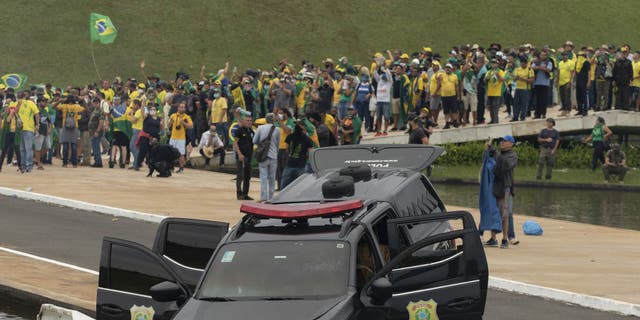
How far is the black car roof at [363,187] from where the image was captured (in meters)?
11.1

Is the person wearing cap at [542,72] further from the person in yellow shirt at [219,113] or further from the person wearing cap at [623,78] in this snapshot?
the person in yellow shirt at [219,113]

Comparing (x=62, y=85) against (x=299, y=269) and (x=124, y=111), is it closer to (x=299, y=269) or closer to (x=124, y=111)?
(x=124, y=111)

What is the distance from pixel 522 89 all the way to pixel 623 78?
3098 millimetres

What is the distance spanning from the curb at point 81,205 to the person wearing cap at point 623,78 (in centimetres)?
1736

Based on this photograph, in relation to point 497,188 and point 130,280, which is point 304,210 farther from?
point 497,188

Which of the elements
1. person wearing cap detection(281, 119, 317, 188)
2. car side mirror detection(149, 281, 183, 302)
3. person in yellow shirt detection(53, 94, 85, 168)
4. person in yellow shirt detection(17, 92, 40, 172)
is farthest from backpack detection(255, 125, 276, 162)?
car side mirror detection(149, 281, 183, 302)

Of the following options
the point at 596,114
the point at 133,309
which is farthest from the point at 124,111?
the point at 133,309

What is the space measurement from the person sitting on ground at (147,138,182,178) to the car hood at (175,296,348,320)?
71.2 ft

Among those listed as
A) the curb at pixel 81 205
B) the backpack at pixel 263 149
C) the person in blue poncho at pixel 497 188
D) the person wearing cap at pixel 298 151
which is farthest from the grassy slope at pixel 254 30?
the person in blue poncho at pixel 497 188

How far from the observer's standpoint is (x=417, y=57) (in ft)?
127

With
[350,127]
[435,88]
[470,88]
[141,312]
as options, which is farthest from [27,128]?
[141,312]

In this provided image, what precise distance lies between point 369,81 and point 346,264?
26356mm

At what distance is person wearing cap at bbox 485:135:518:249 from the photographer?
1884 centimetres

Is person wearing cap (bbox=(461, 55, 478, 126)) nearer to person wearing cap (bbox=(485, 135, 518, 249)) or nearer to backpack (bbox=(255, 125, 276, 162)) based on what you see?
backpack (bbox=(255, 125, 276, 162))
